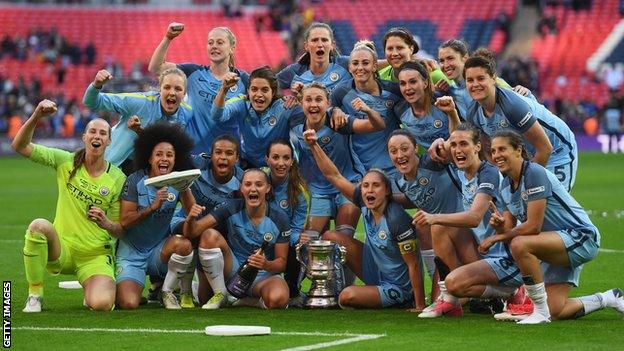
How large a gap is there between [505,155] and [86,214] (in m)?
3.36

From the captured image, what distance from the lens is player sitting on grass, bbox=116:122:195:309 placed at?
10250mm

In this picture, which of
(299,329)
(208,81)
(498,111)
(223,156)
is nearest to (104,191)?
(223,156)

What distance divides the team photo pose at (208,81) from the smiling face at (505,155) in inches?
113

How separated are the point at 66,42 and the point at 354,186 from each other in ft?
115

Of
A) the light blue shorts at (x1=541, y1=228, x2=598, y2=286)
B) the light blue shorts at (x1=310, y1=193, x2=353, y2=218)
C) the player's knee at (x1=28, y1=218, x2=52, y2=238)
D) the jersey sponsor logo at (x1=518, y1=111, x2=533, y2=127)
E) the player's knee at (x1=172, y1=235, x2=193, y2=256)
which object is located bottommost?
the light blue shorts at (x1=541, y1=228, x2=598, y2=286)

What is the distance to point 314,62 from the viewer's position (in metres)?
11.4

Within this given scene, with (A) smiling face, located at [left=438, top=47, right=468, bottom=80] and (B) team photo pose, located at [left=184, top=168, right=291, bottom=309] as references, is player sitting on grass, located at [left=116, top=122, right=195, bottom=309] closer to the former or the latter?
(B) team photo pose, located at [left=184, top=168, right=291, bottom=309]


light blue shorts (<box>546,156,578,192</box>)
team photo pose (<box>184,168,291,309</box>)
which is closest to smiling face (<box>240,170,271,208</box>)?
team photo pose (<box>184,168,291,309</box>)

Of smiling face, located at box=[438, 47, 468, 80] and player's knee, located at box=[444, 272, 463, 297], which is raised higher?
smiling face, located at box=[438, 47, 468, 80]

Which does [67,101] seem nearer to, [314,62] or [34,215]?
[34,215]

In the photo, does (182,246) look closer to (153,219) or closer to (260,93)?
(153,219)

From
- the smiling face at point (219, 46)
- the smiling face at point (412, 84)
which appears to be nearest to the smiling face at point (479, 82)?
the smiling face at point (412, 84)

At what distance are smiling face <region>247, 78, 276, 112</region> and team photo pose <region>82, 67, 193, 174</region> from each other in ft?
1.88

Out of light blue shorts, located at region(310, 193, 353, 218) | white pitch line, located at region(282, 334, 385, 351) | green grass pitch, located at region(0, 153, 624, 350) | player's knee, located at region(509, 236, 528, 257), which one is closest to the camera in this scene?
white pitch line, located at region(282, 334, 385, 351)
